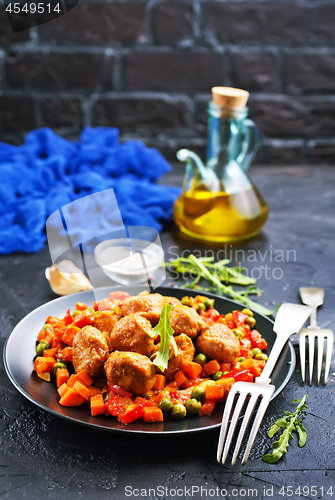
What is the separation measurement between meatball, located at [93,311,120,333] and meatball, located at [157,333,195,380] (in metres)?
0.20

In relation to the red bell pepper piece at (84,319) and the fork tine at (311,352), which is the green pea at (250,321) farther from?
the red bell pepper piece at (84,319)

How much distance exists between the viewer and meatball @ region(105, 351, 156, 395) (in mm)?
1186

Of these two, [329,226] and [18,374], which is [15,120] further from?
[18,374]

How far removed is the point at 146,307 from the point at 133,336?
0.14 m

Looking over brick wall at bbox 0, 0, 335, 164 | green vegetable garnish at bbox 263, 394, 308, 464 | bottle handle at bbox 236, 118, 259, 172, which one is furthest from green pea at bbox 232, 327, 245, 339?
brick wall at bbox 0, 0, 335, 164

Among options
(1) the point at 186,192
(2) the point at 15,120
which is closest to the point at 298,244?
(1) the point at 186,192

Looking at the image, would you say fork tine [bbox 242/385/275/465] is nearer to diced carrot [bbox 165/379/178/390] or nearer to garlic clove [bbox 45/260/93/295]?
diced carrot [bbox 165/379/178/390]

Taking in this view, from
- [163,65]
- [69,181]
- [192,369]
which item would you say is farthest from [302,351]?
[163,65]

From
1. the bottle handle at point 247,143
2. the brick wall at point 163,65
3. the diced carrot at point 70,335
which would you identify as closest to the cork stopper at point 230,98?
the bottle handle at point 247,143

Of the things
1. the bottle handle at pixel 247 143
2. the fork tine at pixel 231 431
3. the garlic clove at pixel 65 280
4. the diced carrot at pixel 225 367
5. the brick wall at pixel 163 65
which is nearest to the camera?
the fork tine at pixel 231 431

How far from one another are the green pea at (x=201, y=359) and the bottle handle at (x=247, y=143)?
1154mm

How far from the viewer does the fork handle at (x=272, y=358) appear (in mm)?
1168

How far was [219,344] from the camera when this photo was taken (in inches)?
52.7

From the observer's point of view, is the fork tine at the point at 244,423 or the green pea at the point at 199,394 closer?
the fork tine at the point at 244,423
